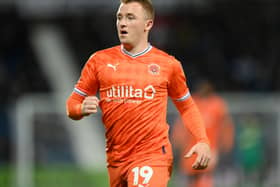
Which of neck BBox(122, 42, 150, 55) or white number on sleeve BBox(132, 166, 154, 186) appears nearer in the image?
white number on sleeve BBox(132, 166, 154, 186)

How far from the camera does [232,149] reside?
15086mm

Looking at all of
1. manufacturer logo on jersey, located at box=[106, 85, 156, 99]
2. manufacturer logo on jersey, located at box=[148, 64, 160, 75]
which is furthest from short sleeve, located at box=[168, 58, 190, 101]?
manufacturer logo on jersey, located at box=[106, 85, 156, 99]

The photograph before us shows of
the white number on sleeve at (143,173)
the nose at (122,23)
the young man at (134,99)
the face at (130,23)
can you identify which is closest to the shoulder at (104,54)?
the young man at (134,99)

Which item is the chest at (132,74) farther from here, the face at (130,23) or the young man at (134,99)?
the face at (130,23)

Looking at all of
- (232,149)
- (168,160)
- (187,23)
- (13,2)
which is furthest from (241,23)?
(168,160)

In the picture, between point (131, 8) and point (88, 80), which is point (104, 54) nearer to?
point (88, 80)

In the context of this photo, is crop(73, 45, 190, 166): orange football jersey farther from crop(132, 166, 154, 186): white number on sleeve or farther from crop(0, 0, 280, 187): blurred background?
crop(0, 0, 280, 187): blurred background

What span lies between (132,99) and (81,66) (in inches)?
637

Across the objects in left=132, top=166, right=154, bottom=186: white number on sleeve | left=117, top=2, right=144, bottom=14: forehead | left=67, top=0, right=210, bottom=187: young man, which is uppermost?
left=117, top=2, right=144, bottom=14: forehead

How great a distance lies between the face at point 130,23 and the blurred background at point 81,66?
347 inches

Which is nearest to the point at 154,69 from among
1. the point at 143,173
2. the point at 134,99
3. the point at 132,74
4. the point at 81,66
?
the point at 132,74

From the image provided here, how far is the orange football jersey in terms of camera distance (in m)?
6.06

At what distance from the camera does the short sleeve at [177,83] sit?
6.20 metres

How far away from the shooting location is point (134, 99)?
239 inches
